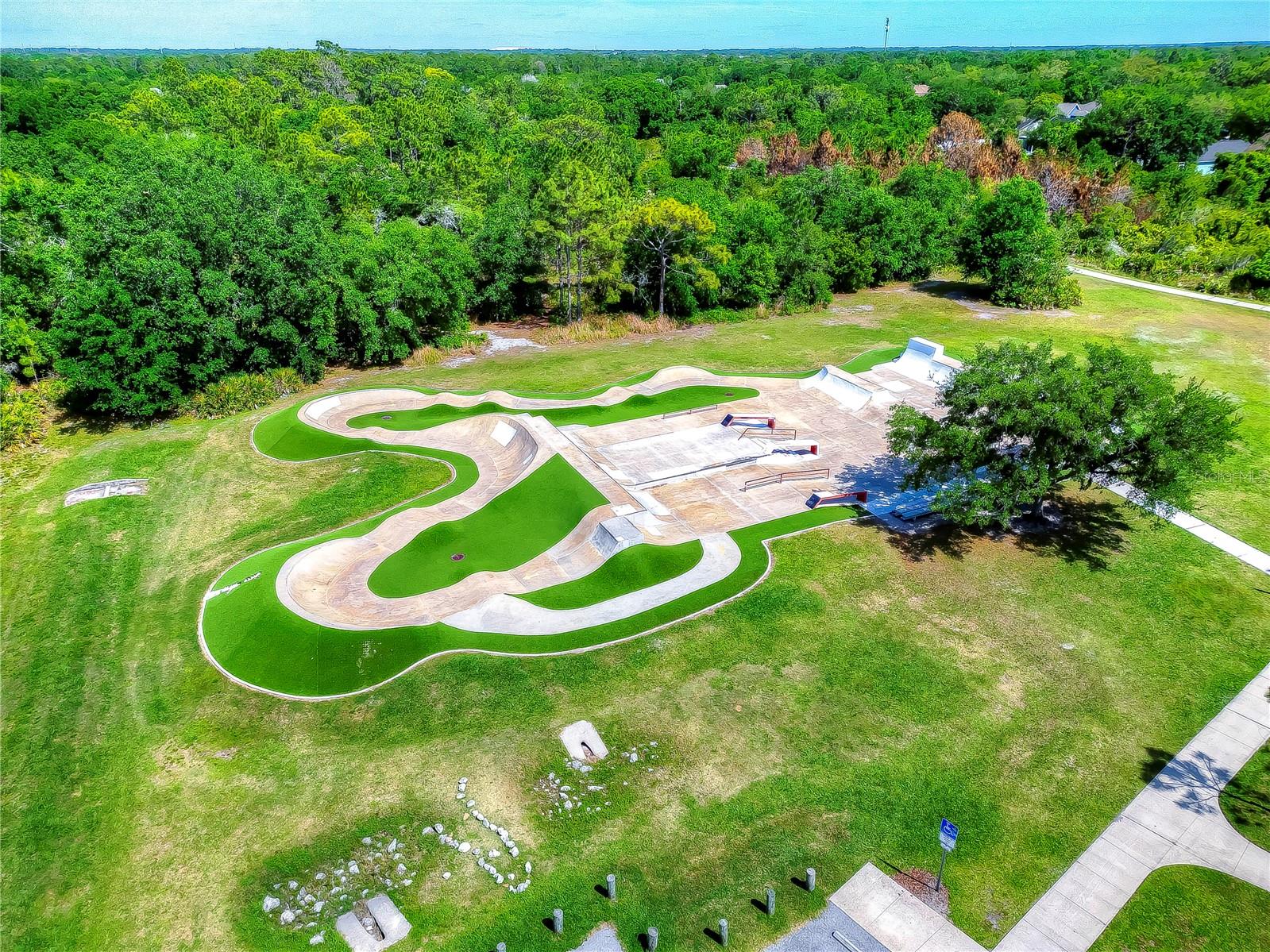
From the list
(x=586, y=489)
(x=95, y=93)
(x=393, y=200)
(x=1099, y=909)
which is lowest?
(x=1099, y=909)

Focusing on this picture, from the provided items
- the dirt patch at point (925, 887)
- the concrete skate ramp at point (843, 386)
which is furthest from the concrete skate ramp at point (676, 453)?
the dirt patch at point (925, 887)

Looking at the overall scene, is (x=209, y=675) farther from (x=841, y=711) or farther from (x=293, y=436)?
(x=841, y=711)

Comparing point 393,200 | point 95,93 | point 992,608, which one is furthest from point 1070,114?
point 95,93

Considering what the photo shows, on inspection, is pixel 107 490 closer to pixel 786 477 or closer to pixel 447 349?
pixel 447 349

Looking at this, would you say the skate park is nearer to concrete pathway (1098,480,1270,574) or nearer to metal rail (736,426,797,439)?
metal rail (736,426,797,439)

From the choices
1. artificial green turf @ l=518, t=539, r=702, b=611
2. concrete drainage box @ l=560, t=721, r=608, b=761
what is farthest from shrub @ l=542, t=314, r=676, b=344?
concrete drainage box @ l=560, t=721, r=608, b=761

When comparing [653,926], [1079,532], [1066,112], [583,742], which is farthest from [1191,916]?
[1066,112]

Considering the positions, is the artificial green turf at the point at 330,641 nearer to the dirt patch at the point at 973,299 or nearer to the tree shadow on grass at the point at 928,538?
the tree shadow on grass at the point at 928,538
